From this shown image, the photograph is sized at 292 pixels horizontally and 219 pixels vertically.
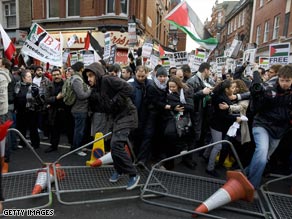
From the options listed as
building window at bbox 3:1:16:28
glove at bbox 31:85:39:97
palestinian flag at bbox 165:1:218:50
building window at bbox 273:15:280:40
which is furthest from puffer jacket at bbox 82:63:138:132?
building window at bbox 273:15:280:40

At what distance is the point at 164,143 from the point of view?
4.94 meters

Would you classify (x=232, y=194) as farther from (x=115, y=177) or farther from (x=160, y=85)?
(x=160, y=85)

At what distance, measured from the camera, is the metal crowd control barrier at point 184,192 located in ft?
10.9

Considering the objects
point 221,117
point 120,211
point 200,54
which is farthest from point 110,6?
point 120,211

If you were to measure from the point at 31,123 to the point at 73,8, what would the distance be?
1341cm

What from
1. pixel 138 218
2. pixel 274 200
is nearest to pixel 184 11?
pixel 274 200

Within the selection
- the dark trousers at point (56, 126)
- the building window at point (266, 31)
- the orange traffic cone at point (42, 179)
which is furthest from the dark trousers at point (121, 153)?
the building window at point (266, 31)

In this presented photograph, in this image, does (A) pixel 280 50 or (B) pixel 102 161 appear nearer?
(B) pixel 102 161

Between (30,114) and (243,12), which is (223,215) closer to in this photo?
(30,114)

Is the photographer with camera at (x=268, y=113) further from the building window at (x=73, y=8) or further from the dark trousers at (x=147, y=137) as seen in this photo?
the building window at (x=73, y=8)

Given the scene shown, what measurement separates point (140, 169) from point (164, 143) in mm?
738

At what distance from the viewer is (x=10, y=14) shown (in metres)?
18.4

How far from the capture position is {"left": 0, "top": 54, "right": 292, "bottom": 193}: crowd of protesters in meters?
3.58

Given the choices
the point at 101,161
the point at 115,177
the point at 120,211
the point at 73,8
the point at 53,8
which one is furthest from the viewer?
the point at 53,8
